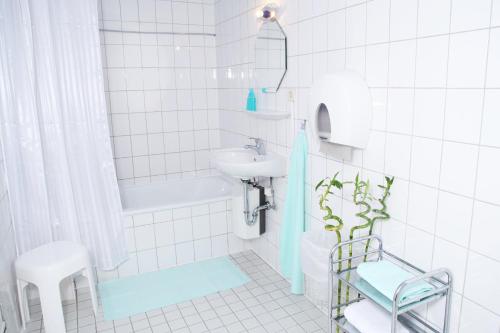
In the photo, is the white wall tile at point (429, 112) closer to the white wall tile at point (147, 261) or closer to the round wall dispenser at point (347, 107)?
the round wall dispenser at point (347, 107)

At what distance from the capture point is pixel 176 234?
295 centimetres

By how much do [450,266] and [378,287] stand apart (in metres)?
0.29

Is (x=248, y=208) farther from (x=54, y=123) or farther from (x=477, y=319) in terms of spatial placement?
(x=477, y=319)

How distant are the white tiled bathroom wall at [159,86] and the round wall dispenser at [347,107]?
199 centimetres

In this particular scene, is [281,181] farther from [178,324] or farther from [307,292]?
[178,324]

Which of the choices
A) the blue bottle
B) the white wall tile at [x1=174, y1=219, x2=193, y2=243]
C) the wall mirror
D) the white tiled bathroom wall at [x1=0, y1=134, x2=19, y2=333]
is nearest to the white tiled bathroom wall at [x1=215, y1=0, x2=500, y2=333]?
the wall mirror

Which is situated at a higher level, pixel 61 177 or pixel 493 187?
pixel 493 187

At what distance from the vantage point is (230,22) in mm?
3260

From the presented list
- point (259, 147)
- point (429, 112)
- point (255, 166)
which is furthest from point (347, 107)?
point (259, 147)

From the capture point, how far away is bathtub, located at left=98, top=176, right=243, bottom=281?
2828 millimetres

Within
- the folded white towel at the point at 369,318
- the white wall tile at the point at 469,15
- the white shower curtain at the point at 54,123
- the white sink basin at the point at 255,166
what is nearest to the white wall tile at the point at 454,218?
the folded white towel at the point at 369,318

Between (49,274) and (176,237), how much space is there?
0.99 metres

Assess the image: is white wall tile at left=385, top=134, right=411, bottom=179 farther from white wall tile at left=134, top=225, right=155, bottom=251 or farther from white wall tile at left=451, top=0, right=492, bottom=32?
white wall tile at left=134, top=225, right=155, bottom=251

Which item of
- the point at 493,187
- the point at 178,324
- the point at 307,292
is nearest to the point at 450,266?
the point at 493,187
